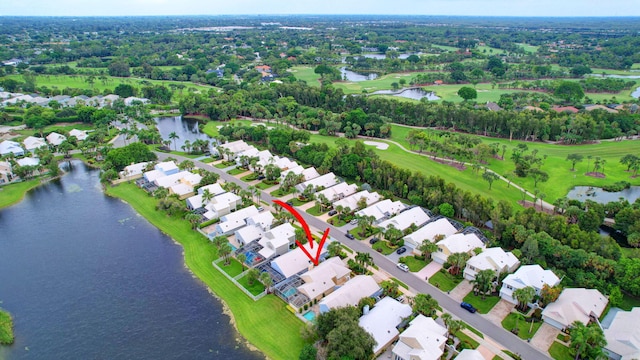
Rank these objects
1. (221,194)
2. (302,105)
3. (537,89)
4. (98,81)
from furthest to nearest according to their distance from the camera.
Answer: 1. (98,81)
2. (537,89)
3. (302,105)
4. (221,194)

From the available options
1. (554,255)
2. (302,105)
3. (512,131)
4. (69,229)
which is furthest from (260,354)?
(302,105)

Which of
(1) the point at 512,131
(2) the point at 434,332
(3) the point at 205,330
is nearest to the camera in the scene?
(2) the point at 434,332

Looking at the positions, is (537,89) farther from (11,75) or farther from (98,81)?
(11,75)

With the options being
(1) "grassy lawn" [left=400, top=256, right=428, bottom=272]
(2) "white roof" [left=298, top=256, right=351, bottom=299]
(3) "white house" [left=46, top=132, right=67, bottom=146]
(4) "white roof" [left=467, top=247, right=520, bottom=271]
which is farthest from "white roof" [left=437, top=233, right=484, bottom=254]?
(3) "white house" [left=46, top=132, right=67, bottom=146]

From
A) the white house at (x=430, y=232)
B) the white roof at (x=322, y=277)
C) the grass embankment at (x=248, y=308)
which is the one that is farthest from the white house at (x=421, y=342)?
the white house at (x=430, y=232)

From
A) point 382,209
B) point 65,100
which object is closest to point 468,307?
point 382,209

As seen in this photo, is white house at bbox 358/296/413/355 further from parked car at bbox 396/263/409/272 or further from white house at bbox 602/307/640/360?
white house at bbox 602/307/640/360

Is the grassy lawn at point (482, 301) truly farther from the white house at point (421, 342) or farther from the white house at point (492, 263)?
the white house at point (421, 342)
